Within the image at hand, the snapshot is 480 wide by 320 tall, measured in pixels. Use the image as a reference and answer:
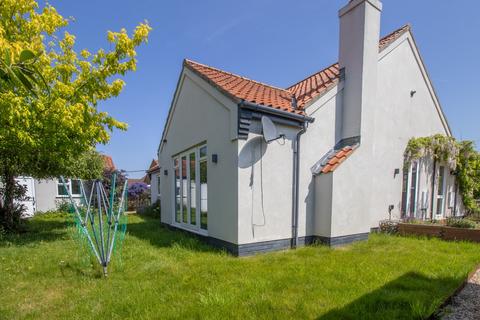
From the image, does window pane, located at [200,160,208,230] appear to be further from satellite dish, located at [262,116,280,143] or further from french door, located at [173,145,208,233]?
satellite dish, located at [262,116,280,143]

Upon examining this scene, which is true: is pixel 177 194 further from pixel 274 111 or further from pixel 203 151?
pixel 274 111

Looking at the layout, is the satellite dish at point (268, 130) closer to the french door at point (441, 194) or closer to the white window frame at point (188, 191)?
the white window frame at point (188, 191)

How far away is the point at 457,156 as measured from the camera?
35.8 feet

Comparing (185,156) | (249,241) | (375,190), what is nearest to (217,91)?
(185,156)

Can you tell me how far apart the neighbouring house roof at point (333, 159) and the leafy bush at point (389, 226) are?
334cm

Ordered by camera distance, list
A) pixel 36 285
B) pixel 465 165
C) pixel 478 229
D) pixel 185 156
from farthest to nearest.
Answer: pixel 465 165, pixel 185 156, pixel 478 229, pixel 36 285

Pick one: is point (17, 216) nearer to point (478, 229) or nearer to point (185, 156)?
point (185, 156)

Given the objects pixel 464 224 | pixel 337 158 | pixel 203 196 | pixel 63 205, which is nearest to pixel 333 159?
pixel 337 158

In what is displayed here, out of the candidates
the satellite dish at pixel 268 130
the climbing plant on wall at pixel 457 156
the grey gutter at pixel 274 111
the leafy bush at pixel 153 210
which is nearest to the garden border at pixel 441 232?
the climbing plant on wall at pixel 457 156

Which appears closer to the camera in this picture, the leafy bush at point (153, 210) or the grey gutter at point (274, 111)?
the grey gutter at point (274, 111)

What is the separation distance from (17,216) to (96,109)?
6003mm

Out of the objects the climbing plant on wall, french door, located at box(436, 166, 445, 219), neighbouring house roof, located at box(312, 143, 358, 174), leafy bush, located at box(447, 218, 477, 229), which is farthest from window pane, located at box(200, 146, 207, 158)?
french door, located at box(436, 166, 445, 219)

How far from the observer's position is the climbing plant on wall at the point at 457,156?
9695 millimetres

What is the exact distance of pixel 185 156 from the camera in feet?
30.5
